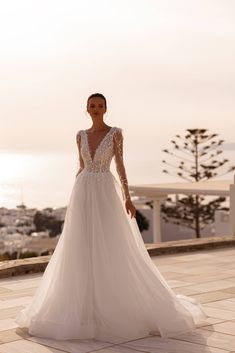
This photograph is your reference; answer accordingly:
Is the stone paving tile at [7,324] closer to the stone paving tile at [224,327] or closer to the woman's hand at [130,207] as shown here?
the woman's hand at [130,207]

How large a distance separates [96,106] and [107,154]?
423 mm

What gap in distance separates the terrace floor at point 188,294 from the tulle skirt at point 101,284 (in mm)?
114

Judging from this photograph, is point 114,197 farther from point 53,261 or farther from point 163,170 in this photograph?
point 163,170

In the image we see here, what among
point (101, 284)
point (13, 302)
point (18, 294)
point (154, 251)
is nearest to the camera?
point (101, 284)

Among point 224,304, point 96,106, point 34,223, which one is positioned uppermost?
point 96,106

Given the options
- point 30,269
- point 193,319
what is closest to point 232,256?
point 30,269

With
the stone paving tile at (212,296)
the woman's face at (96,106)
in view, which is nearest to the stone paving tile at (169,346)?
the stone paving tile at (212,296)

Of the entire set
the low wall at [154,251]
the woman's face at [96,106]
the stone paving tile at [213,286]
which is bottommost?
the stone paving tile at [213,286]

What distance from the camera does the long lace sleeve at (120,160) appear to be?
18.5ft

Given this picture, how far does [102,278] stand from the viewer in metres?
5.44

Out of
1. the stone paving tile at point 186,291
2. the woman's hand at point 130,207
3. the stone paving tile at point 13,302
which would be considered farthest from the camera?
the stone paving tile at point 186,291

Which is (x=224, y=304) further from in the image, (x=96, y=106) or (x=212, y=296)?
(x=96, y=106)

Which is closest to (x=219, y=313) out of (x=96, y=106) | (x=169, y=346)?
(x=169, y=346)

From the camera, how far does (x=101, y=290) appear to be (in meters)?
5.40
